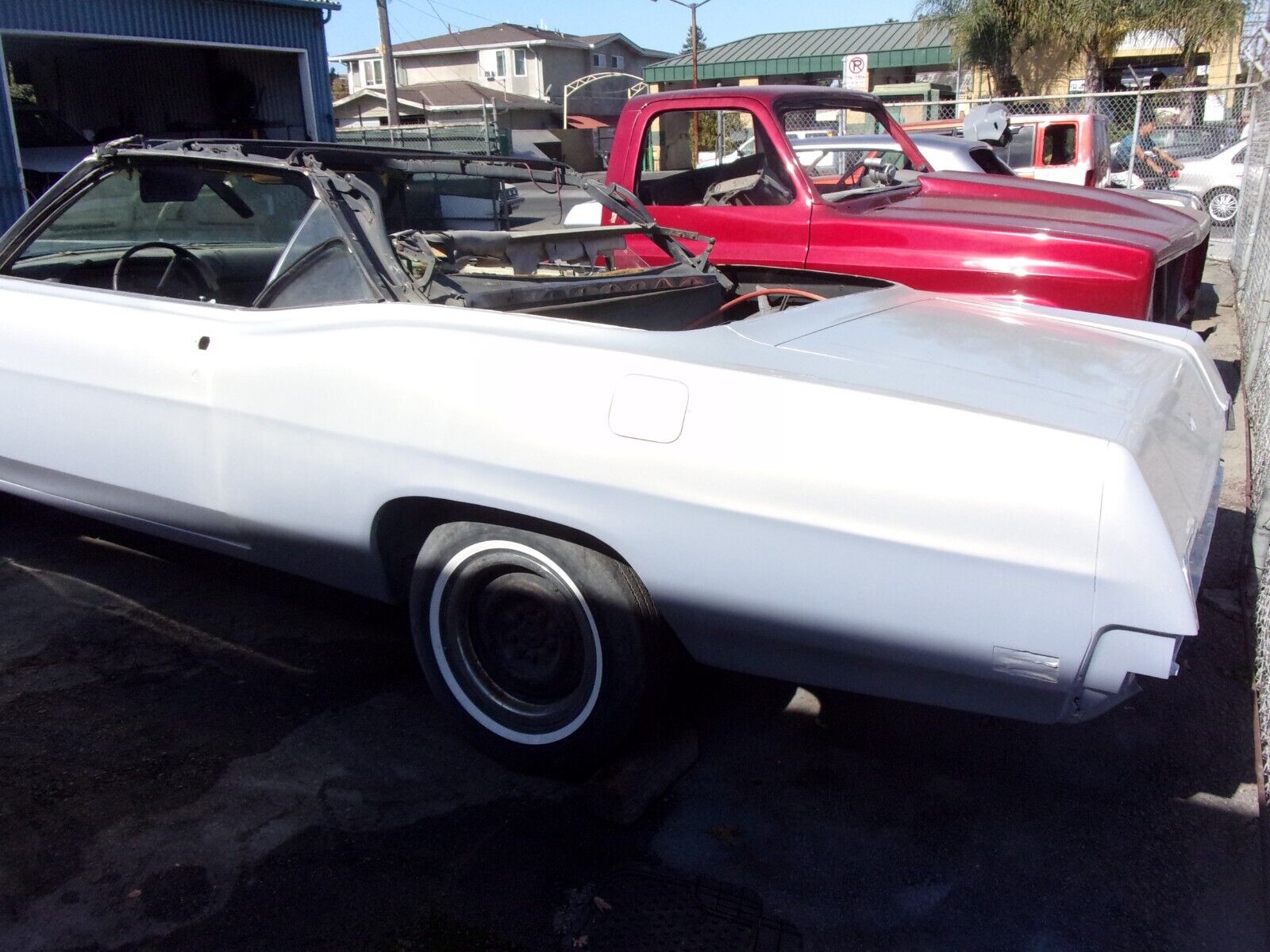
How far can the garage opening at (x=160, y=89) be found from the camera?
18781 mm

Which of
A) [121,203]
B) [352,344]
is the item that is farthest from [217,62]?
[352,344]

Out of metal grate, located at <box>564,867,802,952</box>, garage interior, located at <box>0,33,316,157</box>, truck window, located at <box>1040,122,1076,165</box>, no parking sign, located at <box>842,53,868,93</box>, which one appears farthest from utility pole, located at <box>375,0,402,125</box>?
metal grate, located at <box>564,867,802,952</box>

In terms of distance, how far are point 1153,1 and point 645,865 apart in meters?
26.4

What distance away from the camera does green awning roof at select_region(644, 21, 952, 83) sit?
35.1 metres

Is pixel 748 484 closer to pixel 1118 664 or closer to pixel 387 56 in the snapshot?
pixel 1118 664

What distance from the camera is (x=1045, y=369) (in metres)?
2.73

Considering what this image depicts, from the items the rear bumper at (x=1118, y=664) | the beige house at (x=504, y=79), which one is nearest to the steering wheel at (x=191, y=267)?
the rear bumper at (x=1118, y=664)

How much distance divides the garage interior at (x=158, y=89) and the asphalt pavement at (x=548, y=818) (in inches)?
666

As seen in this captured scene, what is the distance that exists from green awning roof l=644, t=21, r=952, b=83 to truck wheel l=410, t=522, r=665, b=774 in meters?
35.1

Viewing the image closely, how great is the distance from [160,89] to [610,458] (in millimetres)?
22391

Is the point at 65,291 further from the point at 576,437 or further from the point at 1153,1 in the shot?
the point at 1153,1

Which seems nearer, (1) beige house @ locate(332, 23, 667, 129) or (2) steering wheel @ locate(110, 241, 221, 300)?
(2) steering wheel @ locate(110, 241, 221, 300)

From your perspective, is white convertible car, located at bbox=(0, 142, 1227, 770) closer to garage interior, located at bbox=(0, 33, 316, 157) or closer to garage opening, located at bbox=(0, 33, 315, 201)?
garage opening, located at bbox=(0, 33, 315, 201)

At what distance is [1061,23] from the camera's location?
2488cm
